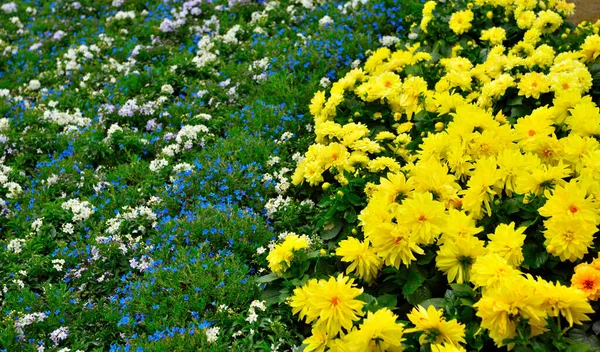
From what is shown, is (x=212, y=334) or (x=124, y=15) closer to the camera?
(x=212, y=334)

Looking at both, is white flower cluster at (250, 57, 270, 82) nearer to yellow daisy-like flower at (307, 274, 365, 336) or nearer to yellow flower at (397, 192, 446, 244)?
yellow flower at (397, 192, 446, 244)

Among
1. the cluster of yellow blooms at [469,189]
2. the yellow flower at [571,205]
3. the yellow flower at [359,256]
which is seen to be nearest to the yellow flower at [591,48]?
the cluster of yellow blooms at [469,189]

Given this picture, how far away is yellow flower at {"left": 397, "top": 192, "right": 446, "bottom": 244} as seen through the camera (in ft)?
10.1

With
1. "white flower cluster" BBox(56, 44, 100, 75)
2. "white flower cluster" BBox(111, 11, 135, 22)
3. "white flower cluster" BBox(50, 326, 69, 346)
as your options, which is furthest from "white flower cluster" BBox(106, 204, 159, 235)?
"white flower cluster" BBox(111, 11, 135, 22)

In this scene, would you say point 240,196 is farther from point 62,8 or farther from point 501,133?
point 62,8

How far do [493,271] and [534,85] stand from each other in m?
2.03

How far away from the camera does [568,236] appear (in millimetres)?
2945

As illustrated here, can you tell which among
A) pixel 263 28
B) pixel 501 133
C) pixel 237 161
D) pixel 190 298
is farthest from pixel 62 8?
pixel 501 133

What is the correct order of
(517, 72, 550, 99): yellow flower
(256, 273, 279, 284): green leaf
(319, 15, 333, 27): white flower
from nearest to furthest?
(256, 273, 279, 284): green leaf < (517, 72, 550, 99): yellow flower < (319, 15, 333, 27): white flower

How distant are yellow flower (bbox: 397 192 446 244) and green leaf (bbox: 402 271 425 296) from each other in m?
0.21

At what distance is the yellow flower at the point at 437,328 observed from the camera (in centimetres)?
270

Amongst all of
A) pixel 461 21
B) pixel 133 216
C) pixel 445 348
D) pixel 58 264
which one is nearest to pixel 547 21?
pixel 461 21

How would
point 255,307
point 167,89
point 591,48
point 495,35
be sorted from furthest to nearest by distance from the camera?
point 167,89 < point 495,35 < point 591,48 < point 255,307

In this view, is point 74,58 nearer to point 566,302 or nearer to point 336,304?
point 336,304
